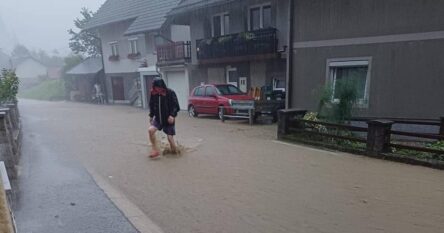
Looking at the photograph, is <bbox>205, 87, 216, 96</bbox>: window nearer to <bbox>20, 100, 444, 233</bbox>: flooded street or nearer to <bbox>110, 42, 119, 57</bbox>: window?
<bbox>20, 100, 444, 233</bbox>: flooded street

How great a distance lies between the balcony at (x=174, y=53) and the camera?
64.3 feet

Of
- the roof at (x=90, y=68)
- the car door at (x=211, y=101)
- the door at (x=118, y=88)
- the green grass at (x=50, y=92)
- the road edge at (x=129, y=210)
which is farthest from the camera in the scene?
the green grass at (x=50, y=92)

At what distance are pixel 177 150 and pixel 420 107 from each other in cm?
659

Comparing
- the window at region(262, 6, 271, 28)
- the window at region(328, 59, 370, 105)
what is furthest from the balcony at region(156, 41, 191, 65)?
the window at region(328, 59, 370, 105)

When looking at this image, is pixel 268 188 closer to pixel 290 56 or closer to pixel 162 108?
pixel 162 108

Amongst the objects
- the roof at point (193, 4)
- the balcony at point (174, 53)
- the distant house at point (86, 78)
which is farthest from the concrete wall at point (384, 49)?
the distant house at point (86, 78)

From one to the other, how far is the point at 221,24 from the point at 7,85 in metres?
10.0

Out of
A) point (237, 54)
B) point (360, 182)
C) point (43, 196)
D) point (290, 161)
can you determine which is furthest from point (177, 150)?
point (237, 54)

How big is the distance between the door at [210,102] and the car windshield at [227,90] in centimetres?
28

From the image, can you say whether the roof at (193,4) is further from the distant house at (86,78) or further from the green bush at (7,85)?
the distant house at (86,78)

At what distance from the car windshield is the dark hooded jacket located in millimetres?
7772

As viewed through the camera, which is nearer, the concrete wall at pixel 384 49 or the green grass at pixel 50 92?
the concrete wall at pixel 384 49

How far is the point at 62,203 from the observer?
4992 millimetres

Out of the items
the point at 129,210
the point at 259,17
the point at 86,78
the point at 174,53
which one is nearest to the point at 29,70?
the point at 86,78
